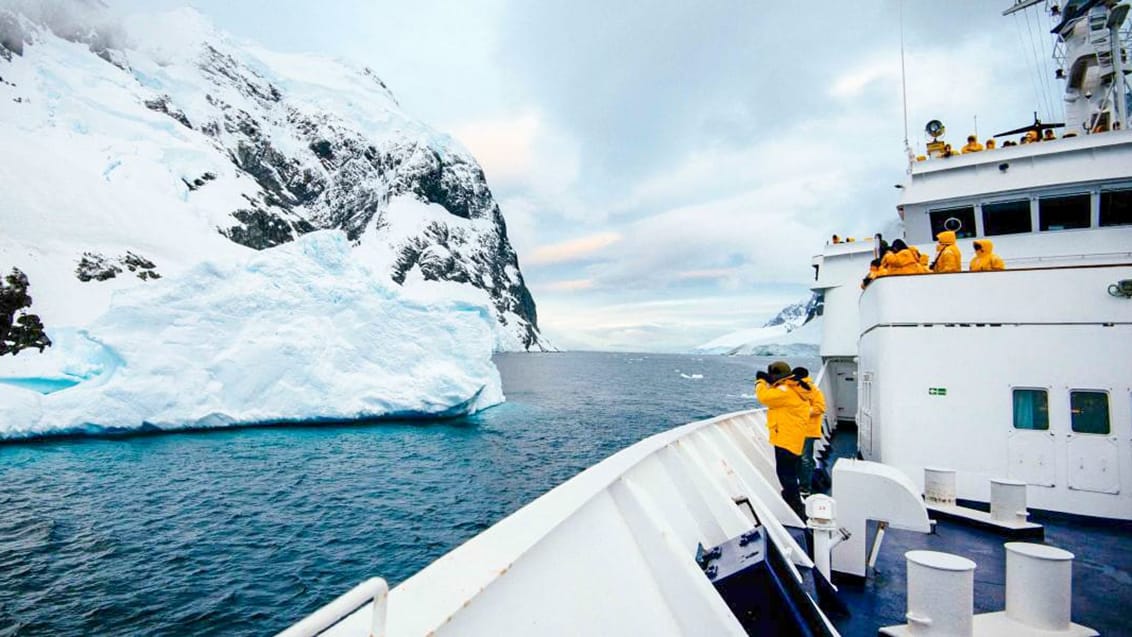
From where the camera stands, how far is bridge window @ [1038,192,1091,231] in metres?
7.88

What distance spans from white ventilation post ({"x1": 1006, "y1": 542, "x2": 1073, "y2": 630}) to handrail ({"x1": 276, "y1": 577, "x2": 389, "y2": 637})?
3170mm

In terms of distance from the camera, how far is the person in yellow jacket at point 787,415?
4.77 m

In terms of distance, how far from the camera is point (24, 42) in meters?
66.9

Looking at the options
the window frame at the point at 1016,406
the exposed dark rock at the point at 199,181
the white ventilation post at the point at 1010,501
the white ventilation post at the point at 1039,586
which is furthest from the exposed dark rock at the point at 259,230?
the white ventilation post at the point at 1039,586

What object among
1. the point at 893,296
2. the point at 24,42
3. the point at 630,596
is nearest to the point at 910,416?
the point at 893,296

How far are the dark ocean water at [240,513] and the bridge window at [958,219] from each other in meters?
10.2

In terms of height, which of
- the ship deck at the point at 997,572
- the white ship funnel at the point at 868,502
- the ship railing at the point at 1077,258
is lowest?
the ship deck at the point at 997,572

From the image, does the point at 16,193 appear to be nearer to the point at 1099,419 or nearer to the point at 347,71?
the point at 1099,419

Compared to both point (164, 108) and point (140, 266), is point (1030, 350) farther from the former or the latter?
point (164, 108)

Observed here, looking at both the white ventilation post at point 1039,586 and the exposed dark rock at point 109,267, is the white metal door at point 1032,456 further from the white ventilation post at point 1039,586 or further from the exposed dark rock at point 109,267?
the exposed dark rock at point 109,267

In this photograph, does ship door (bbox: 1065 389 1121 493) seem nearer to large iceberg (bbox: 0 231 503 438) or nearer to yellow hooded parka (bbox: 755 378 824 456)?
yellow hooded parka (bbox: 755 378 824 456)

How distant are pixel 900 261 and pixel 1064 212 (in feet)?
11.3

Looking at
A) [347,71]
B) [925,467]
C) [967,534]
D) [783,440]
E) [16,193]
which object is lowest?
[967,534]

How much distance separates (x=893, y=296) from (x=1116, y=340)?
1.93m
